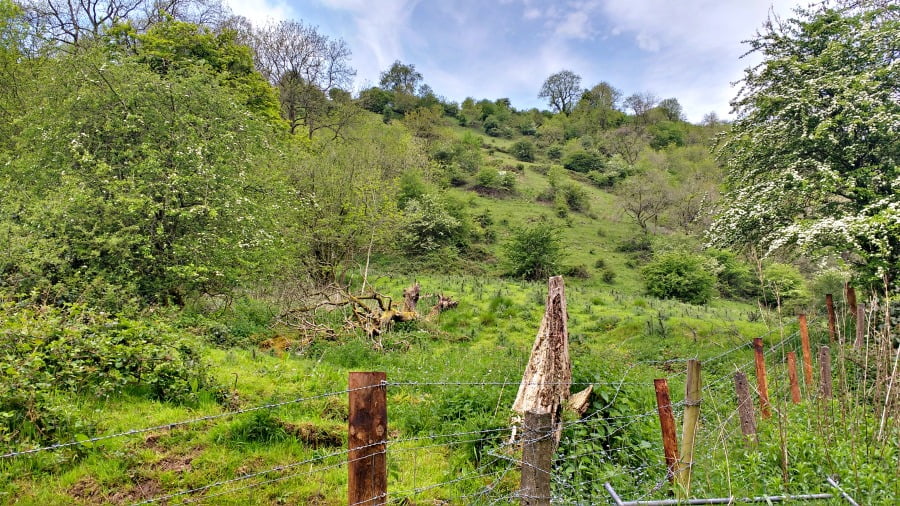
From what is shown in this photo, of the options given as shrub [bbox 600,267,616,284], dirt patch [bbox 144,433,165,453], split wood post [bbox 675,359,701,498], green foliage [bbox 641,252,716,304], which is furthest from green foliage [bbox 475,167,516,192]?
split wood post [bbox 675,359,701,498]

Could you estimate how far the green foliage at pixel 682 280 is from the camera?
23.9m

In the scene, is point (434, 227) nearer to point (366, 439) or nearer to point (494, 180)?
point (494, 180)

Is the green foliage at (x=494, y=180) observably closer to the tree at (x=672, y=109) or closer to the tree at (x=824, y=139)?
the tree at (x=824, y=139)

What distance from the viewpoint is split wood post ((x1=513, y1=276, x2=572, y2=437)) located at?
5.55 m

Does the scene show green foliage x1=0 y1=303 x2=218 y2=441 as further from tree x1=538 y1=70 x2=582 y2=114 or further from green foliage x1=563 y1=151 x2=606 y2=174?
tree x1=538 y1=70 x2=582 y2=114

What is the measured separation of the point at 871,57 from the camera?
35.0ft

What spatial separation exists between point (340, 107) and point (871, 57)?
Result: 33055mm

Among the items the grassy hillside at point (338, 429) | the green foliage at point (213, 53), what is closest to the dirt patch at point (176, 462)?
the grassy hillside at point (338, 429)

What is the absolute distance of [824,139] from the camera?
35.3ft

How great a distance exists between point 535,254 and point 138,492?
81.4ft

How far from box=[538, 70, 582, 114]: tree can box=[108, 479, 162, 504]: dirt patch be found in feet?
290

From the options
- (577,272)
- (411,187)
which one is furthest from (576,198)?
(411,187)

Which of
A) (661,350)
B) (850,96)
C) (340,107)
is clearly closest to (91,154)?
(661,350)

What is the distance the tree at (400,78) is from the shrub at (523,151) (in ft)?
72.2
